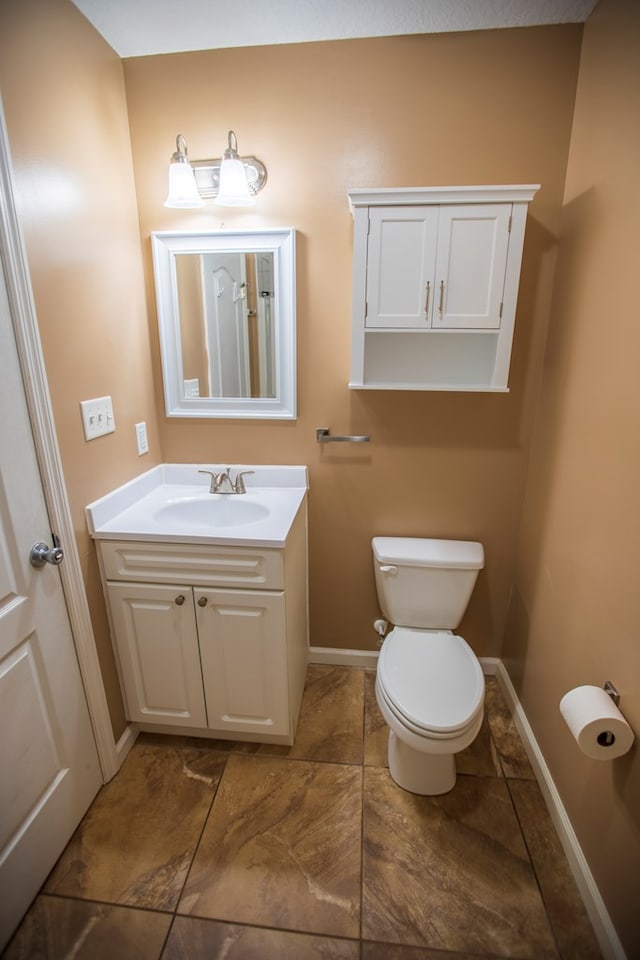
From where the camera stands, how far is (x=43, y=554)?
1178mm

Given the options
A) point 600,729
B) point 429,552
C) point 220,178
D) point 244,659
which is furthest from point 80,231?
point 600,729

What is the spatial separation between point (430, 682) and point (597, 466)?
2.80 ft

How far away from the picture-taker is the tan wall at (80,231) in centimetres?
112

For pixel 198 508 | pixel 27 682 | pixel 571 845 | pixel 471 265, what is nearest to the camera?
pixel 27 682

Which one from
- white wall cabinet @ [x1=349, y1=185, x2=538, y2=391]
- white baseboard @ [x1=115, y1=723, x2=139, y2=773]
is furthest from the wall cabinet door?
white baseboard @ [x1=115, y1=723, x2=139, y2=773]

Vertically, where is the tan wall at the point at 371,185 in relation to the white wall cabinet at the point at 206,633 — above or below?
above

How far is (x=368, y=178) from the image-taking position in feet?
5.06

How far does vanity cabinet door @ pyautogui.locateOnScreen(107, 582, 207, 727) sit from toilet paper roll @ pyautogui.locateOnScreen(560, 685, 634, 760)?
1148 mm

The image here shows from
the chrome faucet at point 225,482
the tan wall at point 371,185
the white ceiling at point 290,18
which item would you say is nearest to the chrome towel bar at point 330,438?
the tan wall at point 371,185

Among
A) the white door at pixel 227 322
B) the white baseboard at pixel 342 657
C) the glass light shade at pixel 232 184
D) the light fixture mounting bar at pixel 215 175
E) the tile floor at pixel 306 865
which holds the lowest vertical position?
the tile floor at pixel 306 865

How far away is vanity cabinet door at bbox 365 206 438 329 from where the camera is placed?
4.57 feet

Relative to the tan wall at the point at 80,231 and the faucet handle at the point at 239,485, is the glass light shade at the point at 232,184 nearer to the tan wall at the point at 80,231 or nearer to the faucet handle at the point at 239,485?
the tan wall at the point at 80,231

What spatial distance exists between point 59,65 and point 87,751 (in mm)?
2076

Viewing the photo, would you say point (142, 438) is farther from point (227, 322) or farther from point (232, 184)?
point (232, 184)
